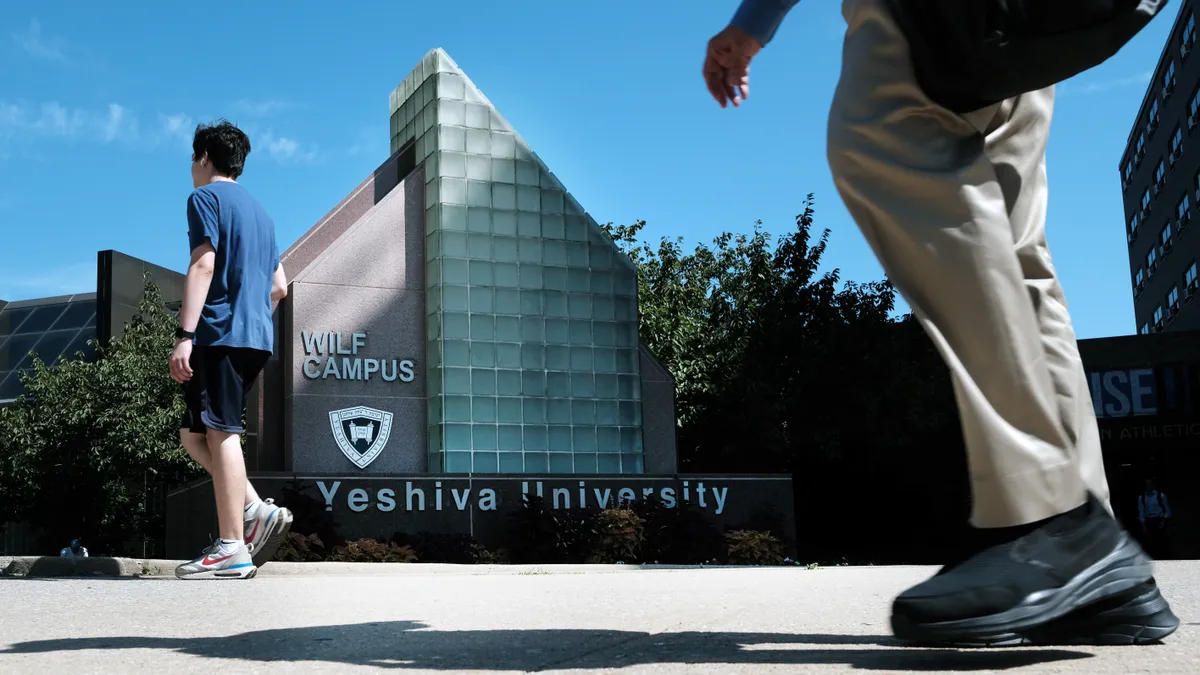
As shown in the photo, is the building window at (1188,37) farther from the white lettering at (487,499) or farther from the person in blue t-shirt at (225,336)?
the person in blue t-shirt at (225,336)

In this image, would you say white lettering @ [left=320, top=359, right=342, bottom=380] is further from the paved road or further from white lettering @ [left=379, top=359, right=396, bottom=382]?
the paved road

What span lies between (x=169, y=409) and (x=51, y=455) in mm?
3346

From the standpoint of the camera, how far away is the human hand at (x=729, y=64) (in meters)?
2.36

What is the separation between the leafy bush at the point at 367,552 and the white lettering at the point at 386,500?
137 cm

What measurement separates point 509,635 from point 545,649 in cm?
28

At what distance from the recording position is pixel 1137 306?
206 feet

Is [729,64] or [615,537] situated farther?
[615,537]

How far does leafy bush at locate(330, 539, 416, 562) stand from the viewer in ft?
46.6

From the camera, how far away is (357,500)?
15.9 m

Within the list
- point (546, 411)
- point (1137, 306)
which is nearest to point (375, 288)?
point (546, 411)

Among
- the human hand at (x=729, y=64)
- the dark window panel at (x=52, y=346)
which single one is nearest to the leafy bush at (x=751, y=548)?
the human hand at (x=729, y=64)

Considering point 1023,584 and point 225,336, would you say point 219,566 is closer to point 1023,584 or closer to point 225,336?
point 225,336

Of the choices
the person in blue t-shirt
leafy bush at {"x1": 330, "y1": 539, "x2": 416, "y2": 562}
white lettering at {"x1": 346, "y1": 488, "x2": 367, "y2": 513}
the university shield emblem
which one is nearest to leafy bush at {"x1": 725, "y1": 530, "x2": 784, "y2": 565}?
leafy bush at {"x1": 330, "y1": 539, "x2": 416, "y2": 562}

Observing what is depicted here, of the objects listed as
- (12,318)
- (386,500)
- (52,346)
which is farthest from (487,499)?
(12,318)
